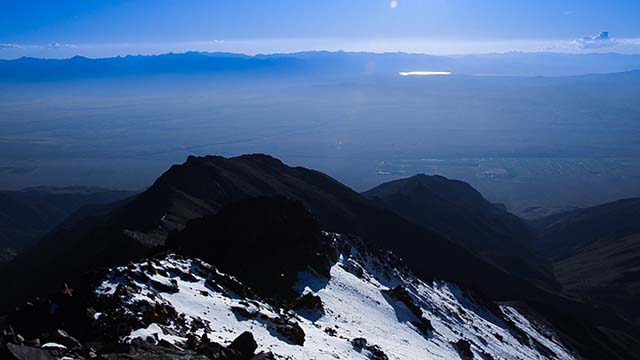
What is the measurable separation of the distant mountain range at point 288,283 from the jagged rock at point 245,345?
0.06 metres

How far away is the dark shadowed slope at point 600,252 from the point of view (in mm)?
93312

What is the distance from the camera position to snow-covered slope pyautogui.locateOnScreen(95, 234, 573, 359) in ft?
61.5

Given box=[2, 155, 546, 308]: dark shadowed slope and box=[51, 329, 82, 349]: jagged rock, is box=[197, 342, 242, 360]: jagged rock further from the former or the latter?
box=[2, 155, 546, 308]: dark shadowed slope

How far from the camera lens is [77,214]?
401ft

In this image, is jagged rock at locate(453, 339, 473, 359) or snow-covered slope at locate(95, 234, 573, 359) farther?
jagged rock at locate(453, 339, 473, 359)

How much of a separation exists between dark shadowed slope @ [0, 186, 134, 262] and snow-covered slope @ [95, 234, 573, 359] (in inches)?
3803

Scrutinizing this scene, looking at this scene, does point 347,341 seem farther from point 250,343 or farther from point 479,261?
point 479,261

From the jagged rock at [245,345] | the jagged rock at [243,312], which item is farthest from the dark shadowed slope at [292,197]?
the jagged rock at [245,345]

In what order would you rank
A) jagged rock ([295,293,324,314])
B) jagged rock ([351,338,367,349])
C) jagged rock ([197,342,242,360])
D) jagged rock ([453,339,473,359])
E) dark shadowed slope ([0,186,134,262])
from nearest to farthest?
1. jagged rock ([197,342,242,360])
2. jagged rock ([351,338,367,349])
3. jagged rock ([295,293,324,314])
4. jagged rock ([453,339,473,359])
5. dark shadowed slope ([0,186,134,262])

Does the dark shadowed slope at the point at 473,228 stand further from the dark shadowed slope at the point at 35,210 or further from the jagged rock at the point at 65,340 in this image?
the jagged rock at the point at 65,340

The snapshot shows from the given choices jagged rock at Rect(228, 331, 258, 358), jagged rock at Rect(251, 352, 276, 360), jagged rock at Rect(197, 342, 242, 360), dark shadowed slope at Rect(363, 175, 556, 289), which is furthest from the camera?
dark shadowed slope at Rect(363, 175, 556, 289)

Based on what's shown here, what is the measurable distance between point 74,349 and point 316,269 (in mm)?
23526

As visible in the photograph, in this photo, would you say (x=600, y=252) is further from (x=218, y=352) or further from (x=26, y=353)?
(x=26, y=353)

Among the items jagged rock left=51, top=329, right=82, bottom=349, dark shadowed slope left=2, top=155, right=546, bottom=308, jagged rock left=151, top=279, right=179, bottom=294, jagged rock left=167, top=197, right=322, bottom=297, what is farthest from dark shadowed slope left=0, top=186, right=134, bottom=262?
jagged rock left=51, top=329, right=82, bottom=349
